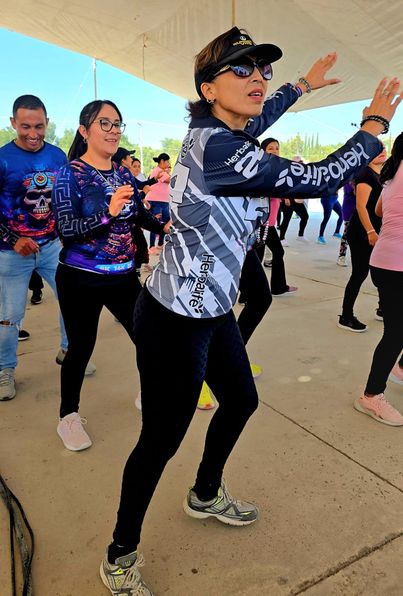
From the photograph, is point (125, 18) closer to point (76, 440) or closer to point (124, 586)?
point (76, 440)

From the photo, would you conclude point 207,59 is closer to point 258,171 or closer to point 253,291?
point 258,171

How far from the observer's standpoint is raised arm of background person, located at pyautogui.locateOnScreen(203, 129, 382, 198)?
1.28 m

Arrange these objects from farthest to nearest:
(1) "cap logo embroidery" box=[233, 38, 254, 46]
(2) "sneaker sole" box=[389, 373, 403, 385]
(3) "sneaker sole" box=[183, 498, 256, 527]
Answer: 1. (2) "sneaker sole" box=[389, 373, 403, 385]
2. (3) "sneaker sole" box=[183, 498, 256, 527]
3. (1) "cap logo embroidery" box=[233, 38, 254, 46]

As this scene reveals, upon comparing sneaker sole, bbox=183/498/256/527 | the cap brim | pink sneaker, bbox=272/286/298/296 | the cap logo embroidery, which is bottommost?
pink sneaker, bbox=272/286/298/296

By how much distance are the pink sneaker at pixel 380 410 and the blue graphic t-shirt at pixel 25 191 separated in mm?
2433

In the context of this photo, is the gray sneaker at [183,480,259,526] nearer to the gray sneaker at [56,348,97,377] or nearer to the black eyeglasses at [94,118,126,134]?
the gray sneaker at [56,348,97,377]

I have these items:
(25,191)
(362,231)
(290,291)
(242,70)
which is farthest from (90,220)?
(290,291)

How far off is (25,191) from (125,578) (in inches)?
92.2

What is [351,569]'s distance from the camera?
67.3 inches

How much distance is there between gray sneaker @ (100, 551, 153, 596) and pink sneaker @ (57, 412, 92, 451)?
956 mm

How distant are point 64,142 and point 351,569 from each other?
13.9 m

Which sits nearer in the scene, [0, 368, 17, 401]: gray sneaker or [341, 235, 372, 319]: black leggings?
[0, 368, 17, 401]: gray sneaker

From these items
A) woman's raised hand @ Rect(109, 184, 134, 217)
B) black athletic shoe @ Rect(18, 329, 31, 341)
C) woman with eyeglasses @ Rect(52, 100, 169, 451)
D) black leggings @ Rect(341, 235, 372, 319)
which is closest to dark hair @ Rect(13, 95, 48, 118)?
woman with eyeglasses @ Rect(52, 100, 169, 451)

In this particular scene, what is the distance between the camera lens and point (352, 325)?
4434 mm
